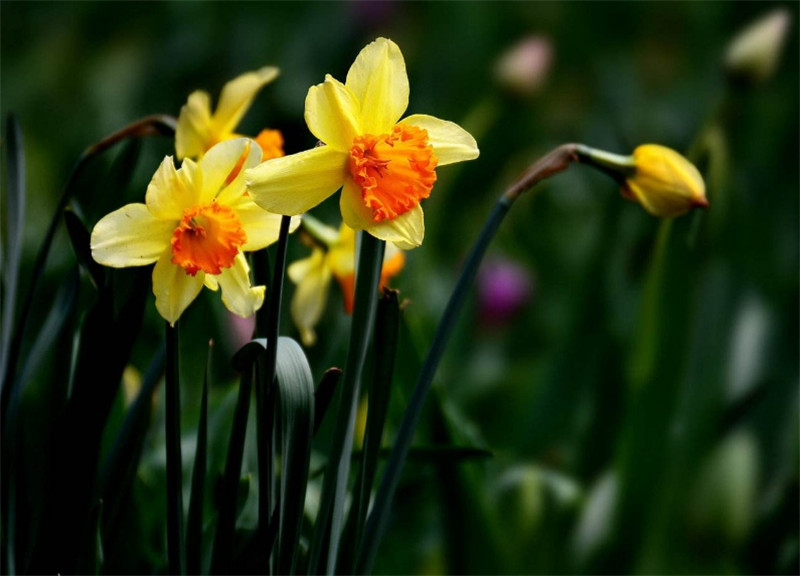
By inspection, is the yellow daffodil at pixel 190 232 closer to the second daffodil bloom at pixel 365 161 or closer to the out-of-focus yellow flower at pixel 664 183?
the second daffodil bloom at pixel 365 161

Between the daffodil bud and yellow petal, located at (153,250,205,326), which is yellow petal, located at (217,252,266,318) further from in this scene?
the daffodil bud

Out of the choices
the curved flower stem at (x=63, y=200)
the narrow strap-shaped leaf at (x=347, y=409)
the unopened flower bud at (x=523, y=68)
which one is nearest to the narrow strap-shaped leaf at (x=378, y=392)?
the narrow strap-shaped leaf at (x=347, y=409)

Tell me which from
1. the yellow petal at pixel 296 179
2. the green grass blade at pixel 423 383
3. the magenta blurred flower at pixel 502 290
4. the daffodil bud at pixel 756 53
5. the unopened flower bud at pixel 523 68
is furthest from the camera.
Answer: the magenta blurred flower at pixel 502 290

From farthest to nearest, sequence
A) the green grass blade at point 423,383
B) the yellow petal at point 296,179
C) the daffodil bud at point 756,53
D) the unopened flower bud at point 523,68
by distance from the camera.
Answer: the unopened flower bud at point 523,68 < the daffodil bud at point 756,53 < the green grass blade at point 423,383 < the yellow petal at point 296,179

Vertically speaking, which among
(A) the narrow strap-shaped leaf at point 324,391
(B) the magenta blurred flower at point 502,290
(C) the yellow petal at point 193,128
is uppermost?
(C) the yellow petal at point 193,128

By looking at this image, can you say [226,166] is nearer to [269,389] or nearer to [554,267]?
[269,389]

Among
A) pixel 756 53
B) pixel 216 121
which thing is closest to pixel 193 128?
pixel 216 121
